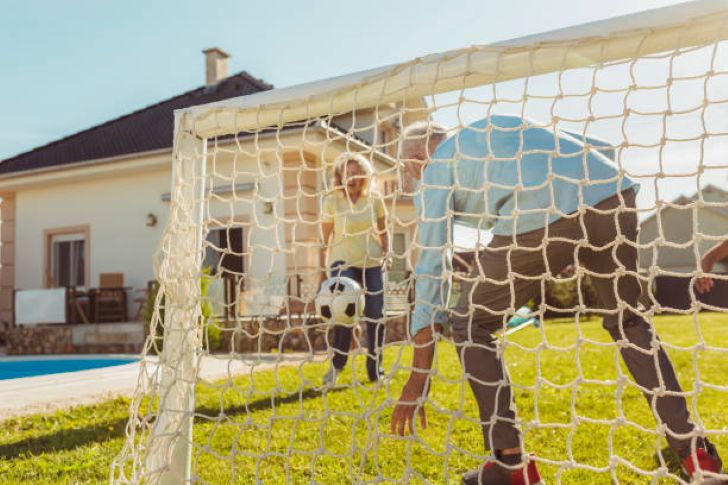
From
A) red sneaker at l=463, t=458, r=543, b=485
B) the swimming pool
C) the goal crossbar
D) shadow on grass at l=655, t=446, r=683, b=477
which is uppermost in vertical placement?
the goal crossbar

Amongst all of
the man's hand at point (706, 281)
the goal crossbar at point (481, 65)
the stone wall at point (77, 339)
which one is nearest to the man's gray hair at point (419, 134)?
the goal crossbar at point (481, 65)

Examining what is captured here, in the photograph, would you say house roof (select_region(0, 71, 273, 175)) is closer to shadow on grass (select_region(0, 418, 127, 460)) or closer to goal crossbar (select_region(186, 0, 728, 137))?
shadow on grass (select_region(0, 418, 127, 460))

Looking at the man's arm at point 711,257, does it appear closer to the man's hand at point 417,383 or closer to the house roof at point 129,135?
the man's hand at point 417,383

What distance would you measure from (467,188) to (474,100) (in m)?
0.27

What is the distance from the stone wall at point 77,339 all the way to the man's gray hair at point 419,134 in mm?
8005

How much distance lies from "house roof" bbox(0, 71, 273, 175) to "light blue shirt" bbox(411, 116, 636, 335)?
10054 mm

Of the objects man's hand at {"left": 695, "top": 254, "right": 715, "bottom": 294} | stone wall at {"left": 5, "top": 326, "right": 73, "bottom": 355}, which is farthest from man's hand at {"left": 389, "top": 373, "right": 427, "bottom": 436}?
stone wall at {"left": 5, "top": 326, "right": 73, "bottom": 355}

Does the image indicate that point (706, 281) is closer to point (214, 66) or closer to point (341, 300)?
point (341, 300)

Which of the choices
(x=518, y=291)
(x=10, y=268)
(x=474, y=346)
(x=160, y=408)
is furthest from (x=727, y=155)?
(x=10, y=268)

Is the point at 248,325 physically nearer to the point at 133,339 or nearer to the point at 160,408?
the point at 133,339

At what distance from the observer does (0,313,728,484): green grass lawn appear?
72.0 inches

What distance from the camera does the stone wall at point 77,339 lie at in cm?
938

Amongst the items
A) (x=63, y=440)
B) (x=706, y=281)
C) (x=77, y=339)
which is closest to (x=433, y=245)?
(x=706, y=281)

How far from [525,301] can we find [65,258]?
11.5m
